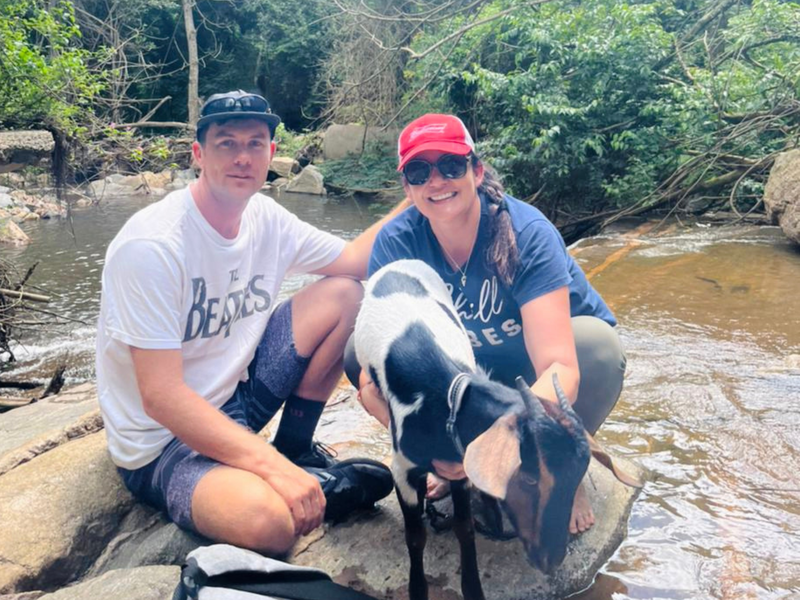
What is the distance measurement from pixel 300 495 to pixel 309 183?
14318 millimetres

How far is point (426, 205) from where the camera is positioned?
2.24 metres

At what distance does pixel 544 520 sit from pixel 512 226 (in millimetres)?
936

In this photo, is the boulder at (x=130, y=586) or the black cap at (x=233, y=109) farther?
the black cap at (x=233, y=109)

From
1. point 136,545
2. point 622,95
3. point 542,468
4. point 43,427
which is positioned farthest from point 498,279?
point 622,95

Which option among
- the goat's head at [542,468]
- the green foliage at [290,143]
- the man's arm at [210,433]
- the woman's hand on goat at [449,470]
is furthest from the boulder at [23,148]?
the green foliage at [290,143]

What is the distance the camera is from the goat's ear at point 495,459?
157 centimetres

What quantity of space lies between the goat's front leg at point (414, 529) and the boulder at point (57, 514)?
1.15 meters

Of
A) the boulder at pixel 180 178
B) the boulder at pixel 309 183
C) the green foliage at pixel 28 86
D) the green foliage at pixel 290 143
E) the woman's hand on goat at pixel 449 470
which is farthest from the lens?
the green foliage at pixel 290 143

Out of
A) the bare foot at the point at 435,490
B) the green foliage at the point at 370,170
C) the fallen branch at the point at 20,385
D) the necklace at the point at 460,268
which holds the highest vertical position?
the necklace at the point at 460,268

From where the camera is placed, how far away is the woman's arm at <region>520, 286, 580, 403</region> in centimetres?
208

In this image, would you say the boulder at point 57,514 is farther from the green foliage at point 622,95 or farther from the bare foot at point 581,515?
the green foliage at point 622,95

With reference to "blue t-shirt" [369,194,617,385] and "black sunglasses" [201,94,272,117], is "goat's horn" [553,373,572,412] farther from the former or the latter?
"black sunglasses" [201,94,272,117]

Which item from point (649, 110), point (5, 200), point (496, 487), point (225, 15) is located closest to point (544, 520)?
point (496, 487)

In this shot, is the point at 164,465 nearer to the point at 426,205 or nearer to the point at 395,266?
the point at 395,266
